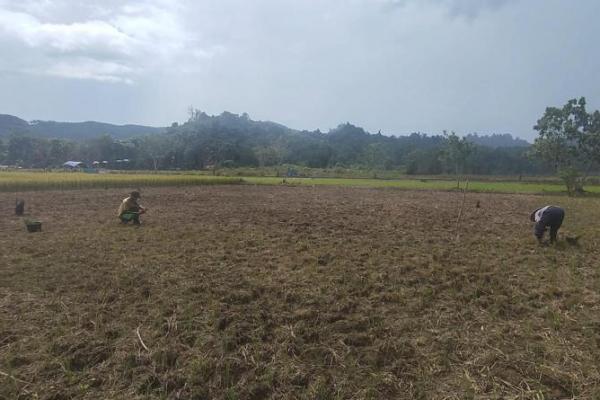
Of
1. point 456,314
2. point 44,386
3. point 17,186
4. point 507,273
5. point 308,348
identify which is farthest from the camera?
point 17,186

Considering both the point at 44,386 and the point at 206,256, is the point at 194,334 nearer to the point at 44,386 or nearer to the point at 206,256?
the point at 44,386

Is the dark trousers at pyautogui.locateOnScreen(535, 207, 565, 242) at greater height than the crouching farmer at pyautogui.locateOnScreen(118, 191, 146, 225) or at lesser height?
greater

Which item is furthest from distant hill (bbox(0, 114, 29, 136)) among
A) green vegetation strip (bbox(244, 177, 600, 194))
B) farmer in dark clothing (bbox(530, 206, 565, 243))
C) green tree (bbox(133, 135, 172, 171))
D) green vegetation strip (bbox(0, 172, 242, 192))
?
farmer in dark clothing (bbox(530, 206, 565, 243))

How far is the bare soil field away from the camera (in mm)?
3385

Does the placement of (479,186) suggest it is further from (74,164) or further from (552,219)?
(74,164)

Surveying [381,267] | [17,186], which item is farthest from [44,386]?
[17,186]

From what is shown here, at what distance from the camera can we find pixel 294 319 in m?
4.66

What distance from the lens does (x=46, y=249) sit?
7922 mm

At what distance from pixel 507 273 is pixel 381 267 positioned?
2.32 metres

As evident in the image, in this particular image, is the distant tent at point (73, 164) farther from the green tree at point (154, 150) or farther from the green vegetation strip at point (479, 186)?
the green vegetation strip at point (479, 186)

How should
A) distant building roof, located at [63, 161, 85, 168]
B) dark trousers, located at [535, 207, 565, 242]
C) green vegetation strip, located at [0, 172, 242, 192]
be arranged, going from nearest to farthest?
dark trousers, located at [535, 207, 565, 242] < green vegetation strip, located at [0, 172, 242, 192] < distant building roof, located at [63, 161, 85, 168]

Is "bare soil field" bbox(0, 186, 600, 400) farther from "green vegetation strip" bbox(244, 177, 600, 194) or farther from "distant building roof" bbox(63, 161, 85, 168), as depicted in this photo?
"distant building roof" bbox(63, 161, 85, 168)

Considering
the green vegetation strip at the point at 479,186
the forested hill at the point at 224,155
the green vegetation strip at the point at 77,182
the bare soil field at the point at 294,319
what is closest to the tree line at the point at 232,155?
the forested hill at the point at 224,155

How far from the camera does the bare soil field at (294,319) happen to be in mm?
3385
